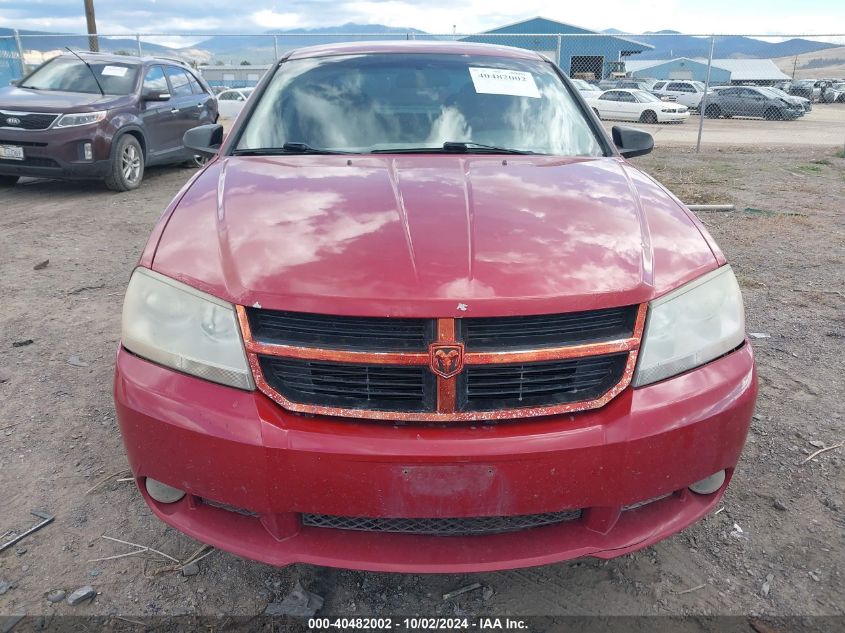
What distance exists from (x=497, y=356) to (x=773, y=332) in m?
2.98

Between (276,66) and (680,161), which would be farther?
(680,161)

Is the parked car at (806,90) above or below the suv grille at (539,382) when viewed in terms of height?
below

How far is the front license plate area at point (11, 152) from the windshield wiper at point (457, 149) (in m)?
6.45

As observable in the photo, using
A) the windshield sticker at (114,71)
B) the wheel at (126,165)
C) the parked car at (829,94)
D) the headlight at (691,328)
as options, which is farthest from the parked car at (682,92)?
the headlight at (691,328)

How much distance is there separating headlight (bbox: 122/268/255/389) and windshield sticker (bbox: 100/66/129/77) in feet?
25.2

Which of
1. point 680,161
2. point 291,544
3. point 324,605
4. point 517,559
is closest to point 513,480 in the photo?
point 517,559

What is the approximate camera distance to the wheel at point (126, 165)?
7.82m

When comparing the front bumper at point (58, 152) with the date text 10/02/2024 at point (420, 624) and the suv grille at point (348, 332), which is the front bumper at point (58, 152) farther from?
the date text 10/02/2024 at point (420, 624)

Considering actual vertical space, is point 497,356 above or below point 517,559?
above

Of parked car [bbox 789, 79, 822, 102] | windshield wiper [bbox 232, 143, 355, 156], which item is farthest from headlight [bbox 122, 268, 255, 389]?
parked car [bbox 789, 79, 822, 102]

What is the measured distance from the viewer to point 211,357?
5.42 feet

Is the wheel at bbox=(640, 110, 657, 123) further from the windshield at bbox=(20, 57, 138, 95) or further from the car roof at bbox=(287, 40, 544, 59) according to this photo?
the car roof at bbox=(287, 40, 544, 59)

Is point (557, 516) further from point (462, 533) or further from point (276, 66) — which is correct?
point (276, 66)

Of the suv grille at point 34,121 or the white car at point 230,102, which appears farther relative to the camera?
the white car at point 230,102
